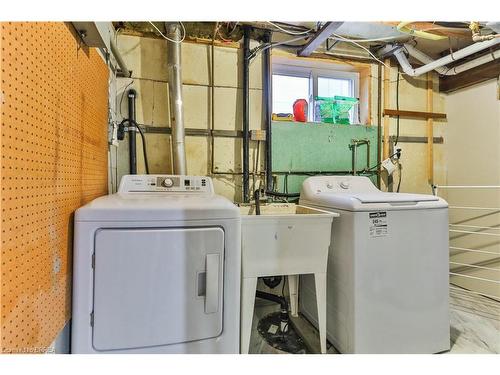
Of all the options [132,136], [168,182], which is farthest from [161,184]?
[132,136]

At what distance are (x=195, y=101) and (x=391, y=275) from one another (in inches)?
74.9

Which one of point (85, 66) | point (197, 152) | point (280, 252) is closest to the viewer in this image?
point (85, 66)

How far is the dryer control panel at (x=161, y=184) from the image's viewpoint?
1645 mm

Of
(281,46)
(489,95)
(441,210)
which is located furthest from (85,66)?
(489,95)

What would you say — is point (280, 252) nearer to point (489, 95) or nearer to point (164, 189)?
point (164, 189)

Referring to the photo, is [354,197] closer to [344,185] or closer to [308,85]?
[344,185]

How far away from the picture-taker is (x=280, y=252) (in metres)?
1.45

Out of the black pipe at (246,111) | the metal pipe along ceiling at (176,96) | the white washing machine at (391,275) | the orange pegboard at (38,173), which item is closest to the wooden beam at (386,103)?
the white washing machine at (391,275)

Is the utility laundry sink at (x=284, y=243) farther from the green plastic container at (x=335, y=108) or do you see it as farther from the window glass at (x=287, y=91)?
the window glass at (x=287, y=91)

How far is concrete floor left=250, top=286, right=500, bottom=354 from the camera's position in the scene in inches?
64.9

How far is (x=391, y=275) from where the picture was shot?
1.50 metres

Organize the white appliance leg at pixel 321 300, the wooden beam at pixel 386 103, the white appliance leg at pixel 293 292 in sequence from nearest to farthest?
the white appliance leg at pixel 321 300
the white appliance leg at pixel 293 292
the wooden beam at pixel 386 103

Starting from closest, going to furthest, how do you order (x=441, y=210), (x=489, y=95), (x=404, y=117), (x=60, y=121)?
(x=60, y=121) < (x=441, y=210) < (x=489, y=95) < (x=404, y=117)

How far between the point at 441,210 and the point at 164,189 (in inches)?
68.7
